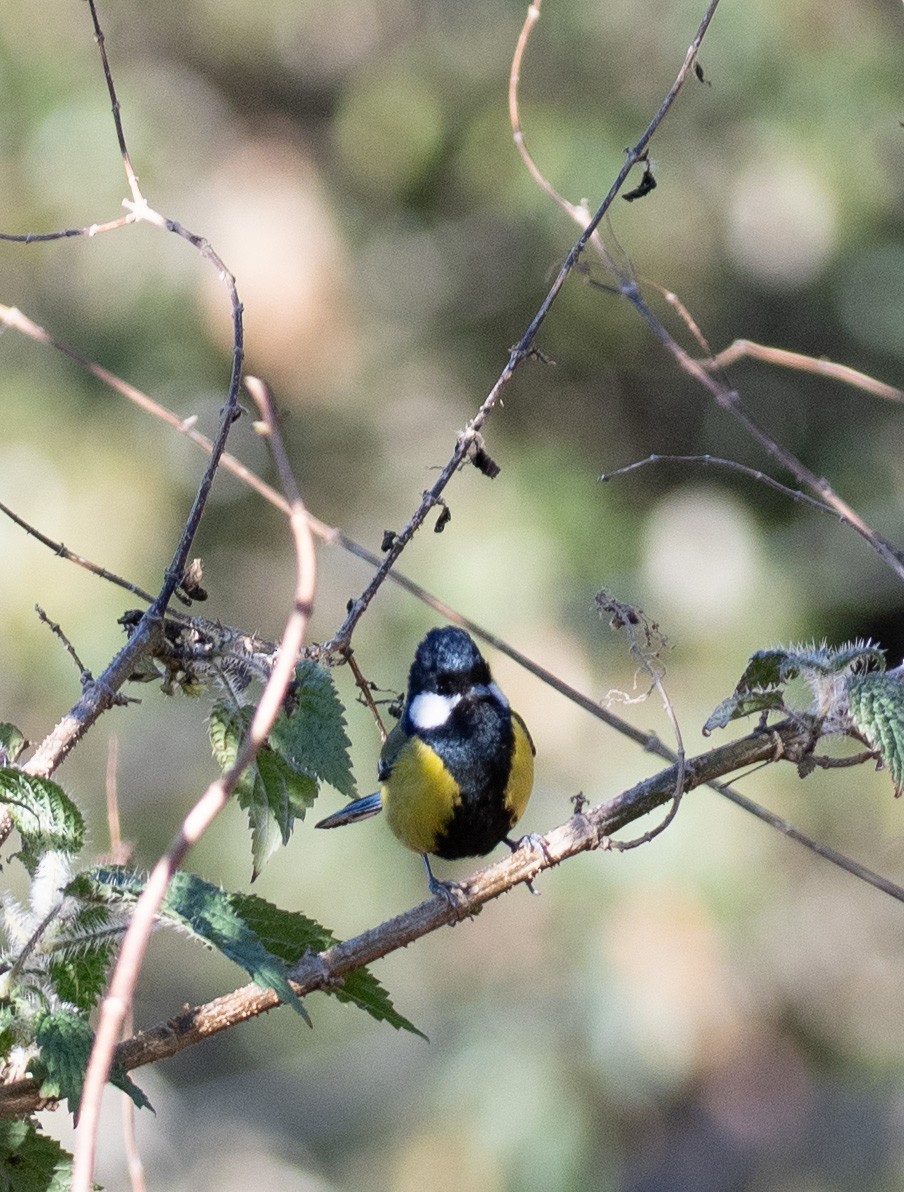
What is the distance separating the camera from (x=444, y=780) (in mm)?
2309

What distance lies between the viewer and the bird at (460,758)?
7.55 feet

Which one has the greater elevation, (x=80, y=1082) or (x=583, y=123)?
(x=583, y=123)

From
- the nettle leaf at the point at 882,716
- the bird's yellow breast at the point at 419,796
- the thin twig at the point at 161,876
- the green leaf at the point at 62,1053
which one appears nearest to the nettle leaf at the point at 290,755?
the green leaf at the point at 62,1053

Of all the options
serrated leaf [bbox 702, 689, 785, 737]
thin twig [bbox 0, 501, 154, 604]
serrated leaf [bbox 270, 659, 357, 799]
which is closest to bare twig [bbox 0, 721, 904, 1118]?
serrated leaf [bbox 702, 689, 785, 737]

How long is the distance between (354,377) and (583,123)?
134cm

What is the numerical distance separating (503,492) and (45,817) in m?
4.06

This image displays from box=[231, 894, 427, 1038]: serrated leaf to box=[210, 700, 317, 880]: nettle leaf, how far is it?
70 millimetres

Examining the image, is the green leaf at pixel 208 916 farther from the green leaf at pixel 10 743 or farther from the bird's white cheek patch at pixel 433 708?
the bird's white cheek patch at pixel 433 708

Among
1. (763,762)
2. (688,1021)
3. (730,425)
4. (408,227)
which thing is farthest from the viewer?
(408,227)

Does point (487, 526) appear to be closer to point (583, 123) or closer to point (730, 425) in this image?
point (730, 425)

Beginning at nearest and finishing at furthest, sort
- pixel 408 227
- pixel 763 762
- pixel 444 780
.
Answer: pixel 763 762 < pixel 444 780 < pixel 408 227

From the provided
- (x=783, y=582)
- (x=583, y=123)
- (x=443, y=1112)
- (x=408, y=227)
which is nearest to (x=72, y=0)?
(x=408, y=227)

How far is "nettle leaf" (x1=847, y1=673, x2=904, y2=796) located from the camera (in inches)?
46.5

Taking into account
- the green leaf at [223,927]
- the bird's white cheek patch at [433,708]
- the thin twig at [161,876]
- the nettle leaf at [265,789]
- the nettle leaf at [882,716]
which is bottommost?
the thin twig at [161,876]
